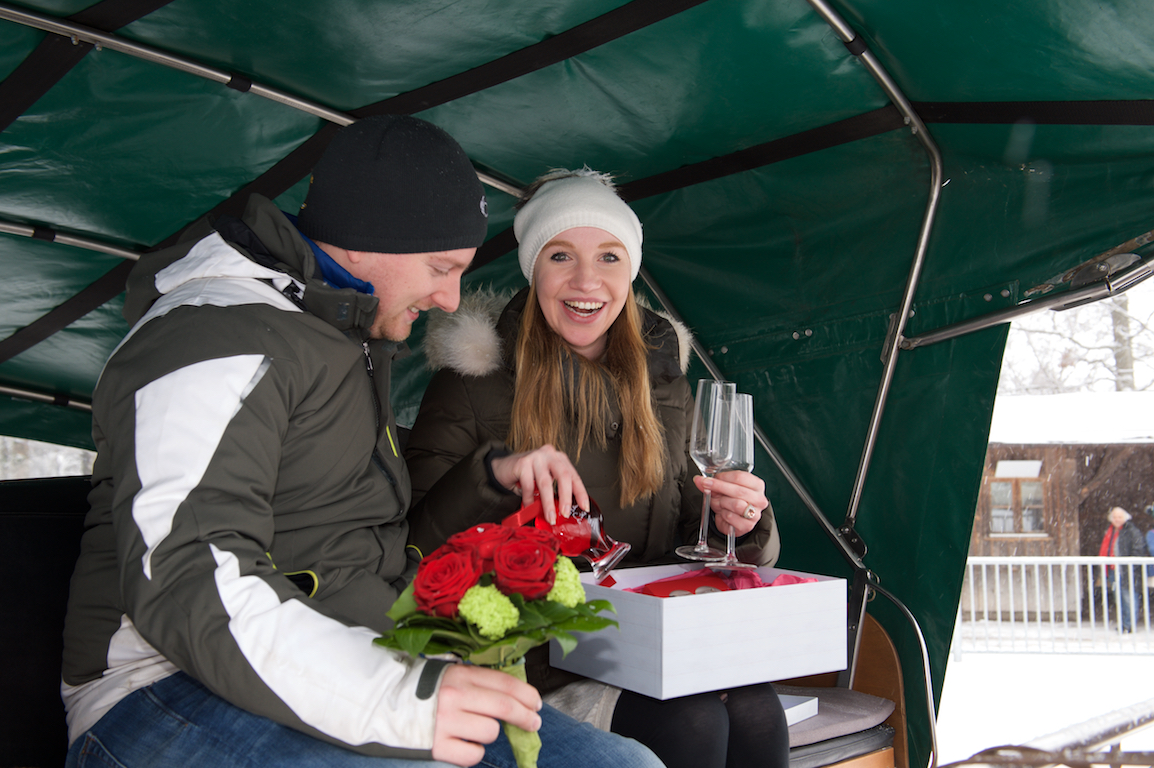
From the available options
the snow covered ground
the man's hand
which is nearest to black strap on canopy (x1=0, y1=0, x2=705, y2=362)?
the man's hand

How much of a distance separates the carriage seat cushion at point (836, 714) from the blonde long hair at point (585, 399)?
0.85 meters

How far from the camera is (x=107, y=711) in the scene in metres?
1.39

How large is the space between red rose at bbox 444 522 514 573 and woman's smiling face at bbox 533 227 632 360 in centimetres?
148

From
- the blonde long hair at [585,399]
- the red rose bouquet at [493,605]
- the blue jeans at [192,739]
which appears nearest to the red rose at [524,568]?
the red rose bouquet at [493,605]

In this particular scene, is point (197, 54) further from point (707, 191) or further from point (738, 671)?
point (738, 671)

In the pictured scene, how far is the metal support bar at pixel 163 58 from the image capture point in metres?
1.94

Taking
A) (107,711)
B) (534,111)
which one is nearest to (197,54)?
(534,111)

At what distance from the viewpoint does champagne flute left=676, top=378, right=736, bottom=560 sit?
214cm

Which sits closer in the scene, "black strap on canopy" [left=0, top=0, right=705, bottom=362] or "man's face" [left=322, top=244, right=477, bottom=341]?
"man's face" [left=322, top=244, right=477, bottom=341]

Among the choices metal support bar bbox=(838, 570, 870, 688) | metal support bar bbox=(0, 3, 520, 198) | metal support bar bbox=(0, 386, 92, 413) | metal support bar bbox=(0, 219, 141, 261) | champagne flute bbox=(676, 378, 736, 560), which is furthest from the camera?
metal support bar bbox=(0, 386, 92, 413)

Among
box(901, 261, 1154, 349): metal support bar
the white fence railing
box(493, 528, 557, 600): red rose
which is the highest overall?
box(901, 261, 1154, 349): metal support bar

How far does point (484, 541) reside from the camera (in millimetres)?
1195

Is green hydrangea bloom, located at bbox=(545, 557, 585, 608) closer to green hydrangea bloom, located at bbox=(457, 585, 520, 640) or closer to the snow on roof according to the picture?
green hydrangea bloom, located at bbox=(457, 585, 520, 640)

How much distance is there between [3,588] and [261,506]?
143 cm
